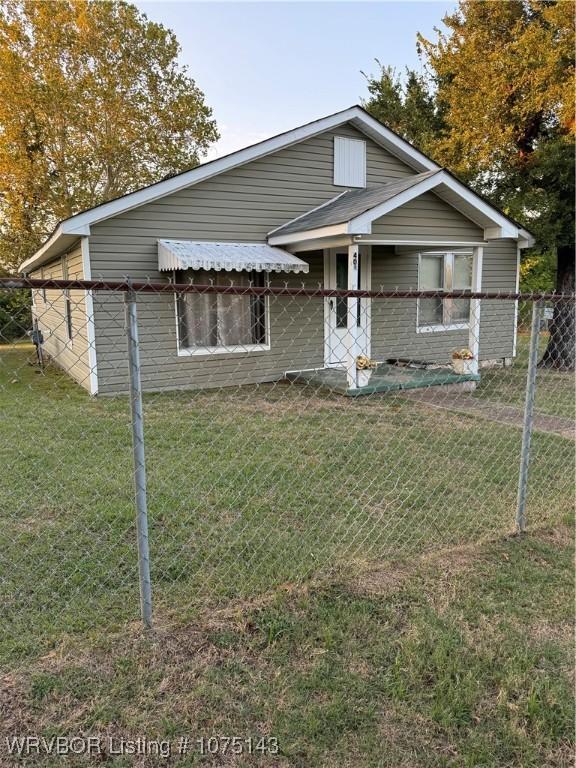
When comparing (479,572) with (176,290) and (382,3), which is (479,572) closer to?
(176,290)

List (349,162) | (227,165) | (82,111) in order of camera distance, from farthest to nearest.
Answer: (82,111)
(349,162)
(227,165)

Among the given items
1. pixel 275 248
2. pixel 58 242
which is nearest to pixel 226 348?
pixel 275 248

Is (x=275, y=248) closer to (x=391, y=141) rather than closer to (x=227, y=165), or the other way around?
(x=227, y=165)

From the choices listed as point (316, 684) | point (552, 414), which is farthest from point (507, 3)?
point (316, 684)

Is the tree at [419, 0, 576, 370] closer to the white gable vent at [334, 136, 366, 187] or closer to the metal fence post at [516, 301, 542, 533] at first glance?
the white gable vent at [334, 136, 366, 187]

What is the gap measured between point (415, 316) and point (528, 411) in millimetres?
7831

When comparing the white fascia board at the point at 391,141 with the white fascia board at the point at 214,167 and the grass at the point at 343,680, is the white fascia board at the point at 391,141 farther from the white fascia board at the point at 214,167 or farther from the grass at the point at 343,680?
the grass at the point at 343,680

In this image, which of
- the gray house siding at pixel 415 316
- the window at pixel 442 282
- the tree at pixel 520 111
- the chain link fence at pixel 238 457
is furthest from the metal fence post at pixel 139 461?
the tree at pixel 520 111

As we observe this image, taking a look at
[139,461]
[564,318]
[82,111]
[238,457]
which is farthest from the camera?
[82,111]

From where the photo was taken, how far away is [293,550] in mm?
3217

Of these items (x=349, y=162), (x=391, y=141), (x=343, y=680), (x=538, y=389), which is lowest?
(x=343, y=680)

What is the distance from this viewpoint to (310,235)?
818 cm

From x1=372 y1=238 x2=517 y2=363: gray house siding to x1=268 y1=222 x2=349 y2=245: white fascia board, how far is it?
2.31 meters

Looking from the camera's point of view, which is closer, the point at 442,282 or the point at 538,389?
the point at 538,389
